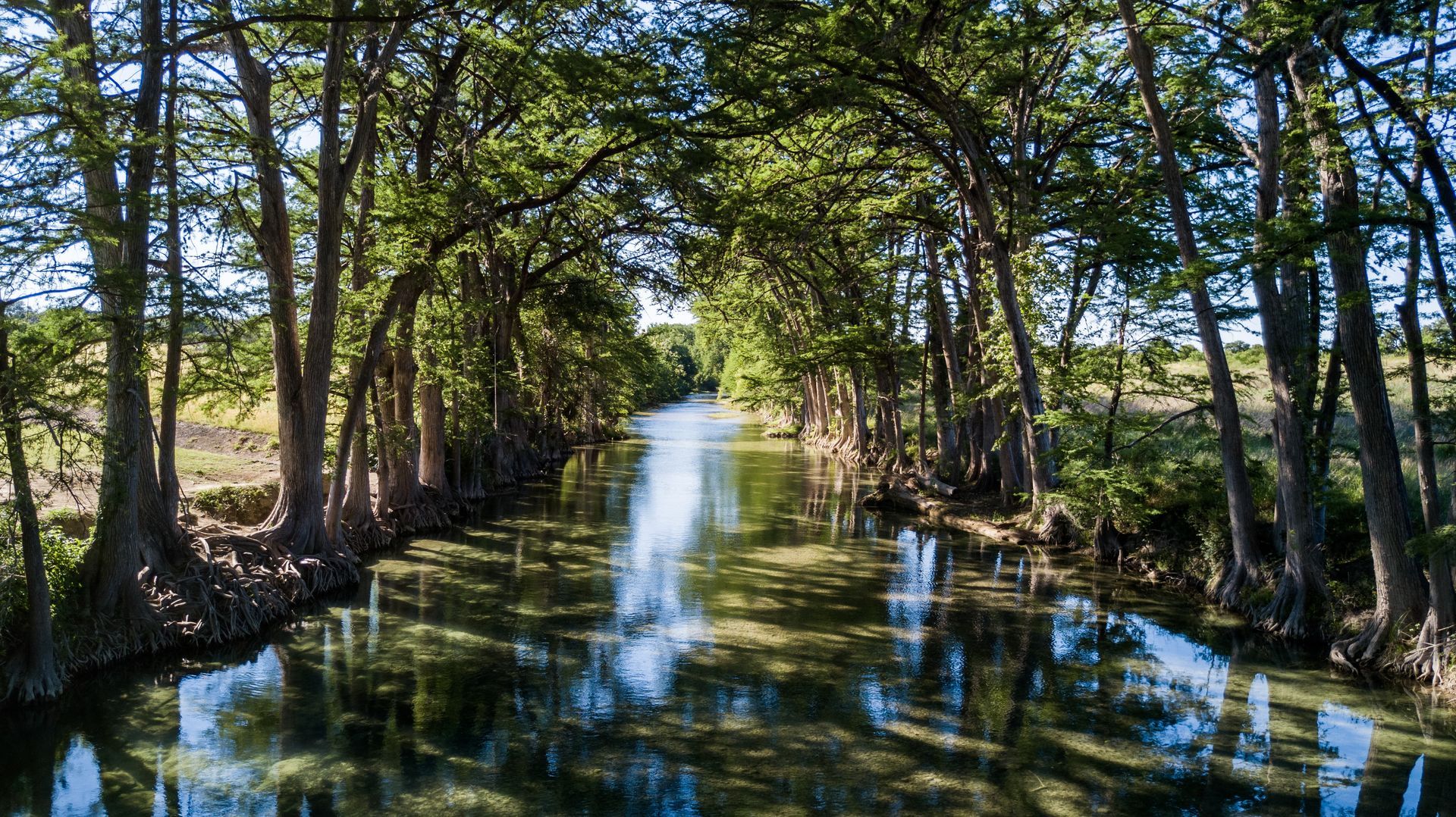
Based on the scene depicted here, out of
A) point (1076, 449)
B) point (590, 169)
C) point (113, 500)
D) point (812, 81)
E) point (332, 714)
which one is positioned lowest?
point (332, 714)

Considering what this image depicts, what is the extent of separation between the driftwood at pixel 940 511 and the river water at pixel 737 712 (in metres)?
3.17

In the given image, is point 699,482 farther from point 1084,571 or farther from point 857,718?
point 857,718

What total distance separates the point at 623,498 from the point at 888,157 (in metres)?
11.8

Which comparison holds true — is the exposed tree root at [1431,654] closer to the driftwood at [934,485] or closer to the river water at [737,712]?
the river water at [737,712]

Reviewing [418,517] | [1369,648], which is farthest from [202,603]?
[1369,648]

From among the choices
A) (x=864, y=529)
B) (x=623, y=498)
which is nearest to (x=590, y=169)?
(x=864, y=529)

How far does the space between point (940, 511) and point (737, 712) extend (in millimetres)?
13886

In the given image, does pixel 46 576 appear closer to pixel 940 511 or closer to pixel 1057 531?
pixel 1057 531

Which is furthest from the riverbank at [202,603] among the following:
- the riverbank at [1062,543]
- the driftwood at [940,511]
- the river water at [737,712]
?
the riverbank at [1062,543]

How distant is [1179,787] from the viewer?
7.10m

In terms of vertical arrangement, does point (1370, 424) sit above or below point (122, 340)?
below

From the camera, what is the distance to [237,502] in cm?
1500

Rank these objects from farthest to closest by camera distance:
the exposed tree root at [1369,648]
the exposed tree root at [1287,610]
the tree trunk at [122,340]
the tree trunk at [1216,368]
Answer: the tree trunk at [1216,368], the exposed tree root at [1287,610], the exposed tree root at [1369,648], the tree trunk at [122,340]

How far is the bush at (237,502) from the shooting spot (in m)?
14.4
